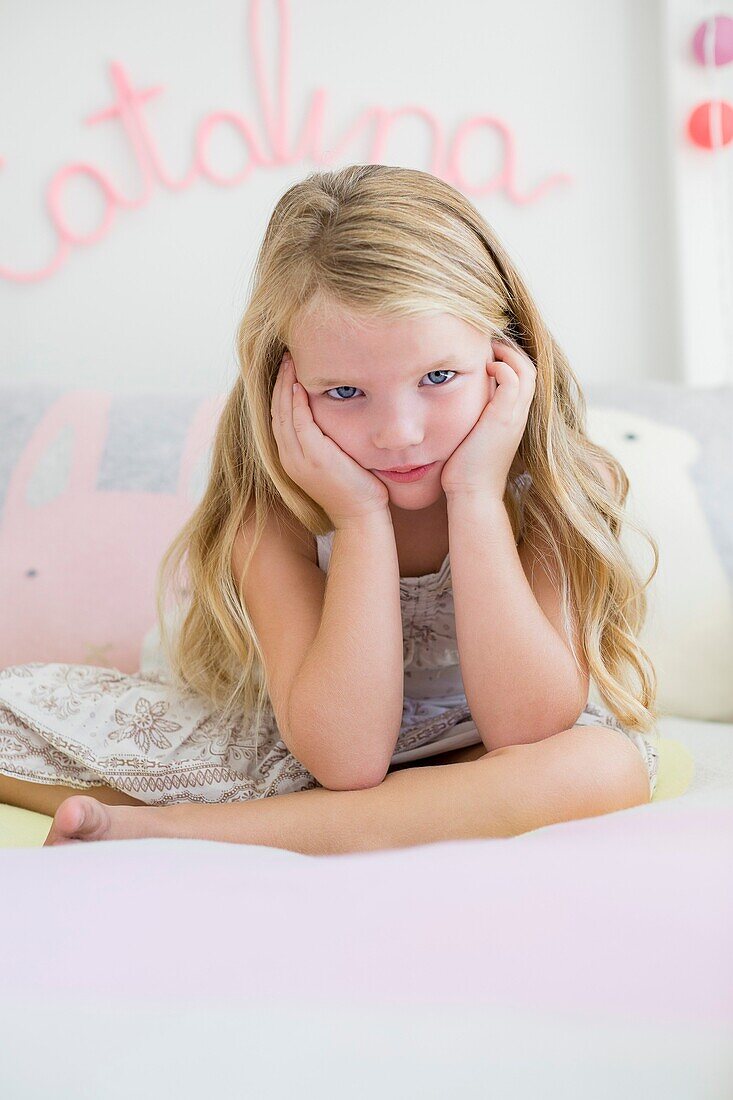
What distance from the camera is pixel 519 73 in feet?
5.96

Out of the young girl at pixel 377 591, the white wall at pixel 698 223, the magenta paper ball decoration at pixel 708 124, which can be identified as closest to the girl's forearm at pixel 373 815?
the young girl at pixel 377 591

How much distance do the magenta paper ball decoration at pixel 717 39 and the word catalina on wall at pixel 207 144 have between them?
0.33 meters

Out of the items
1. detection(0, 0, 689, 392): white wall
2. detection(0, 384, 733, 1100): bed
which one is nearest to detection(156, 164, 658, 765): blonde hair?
detection(0, 384, 733, 1100): bed

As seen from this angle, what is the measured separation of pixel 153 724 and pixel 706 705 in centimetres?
63

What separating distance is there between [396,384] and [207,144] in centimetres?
113

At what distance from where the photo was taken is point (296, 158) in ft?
5.84

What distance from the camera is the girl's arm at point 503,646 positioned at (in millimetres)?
864

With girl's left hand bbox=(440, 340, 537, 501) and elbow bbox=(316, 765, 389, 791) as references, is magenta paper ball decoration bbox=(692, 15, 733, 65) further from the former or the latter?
elbow bbox=(316, 765, 389, 791)

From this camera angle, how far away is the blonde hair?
2.79 feet

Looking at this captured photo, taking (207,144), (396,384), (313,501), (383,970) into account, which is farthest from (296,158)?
(383,970)

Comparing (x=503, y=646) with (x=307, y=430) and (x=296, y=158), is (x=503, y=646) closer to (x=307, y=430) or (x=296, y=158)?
(x=307, y=430)

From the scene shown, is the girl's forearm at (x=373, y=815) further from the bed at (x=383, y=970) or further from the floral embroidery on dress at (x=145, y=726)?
the bed at (x=383, y=970)

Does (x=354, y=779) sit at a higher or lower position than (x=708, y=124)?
lower

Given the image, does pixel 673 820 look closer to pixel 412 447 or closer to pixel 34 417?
pixel 412 447
